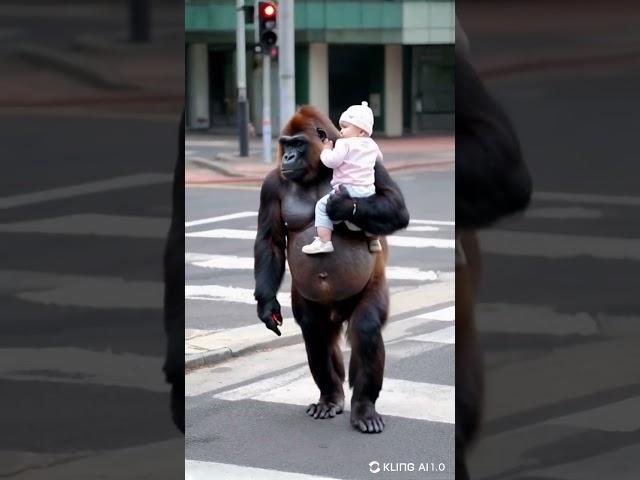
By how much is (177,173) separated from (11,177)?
0.23 metres

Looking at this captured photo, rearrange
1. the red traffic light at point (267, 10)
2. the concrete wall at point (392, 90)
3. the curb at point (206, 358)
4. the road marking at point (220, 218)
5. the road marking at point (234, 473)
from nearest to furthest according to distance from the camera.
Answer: the road marking at point (234, 473) → the curb at point (206, 358) → the road marking at point (220, 218) → the red traffic light at point (267, 10) → the concrete wall at point (392, 90)

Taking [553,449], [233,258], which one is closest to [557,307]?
[553,449]

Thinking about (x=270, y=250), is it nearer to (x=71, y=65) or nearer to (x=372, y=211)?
(x=372, y=211)

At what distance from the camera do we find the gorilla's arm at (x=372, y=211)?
18.0 feet

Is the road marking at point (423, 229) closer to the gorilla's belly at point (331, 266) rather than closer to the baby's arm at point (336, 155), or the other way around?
the gorilla's belly at point (331, 266)

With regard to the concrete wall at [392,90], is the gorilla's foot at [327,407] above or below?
below

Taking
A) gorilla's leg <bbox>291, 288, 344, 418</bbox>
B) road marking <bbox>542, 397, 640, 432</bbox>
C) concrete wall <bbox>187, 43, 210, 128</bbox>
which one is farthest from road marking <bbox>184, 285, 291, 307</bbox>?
concrete wall <bbox>187, 43, 210, 128</bbox>

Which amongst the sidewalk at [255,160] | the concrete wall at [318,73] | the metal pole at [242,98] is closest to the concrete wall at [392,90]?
the sidewalk at [255,160]

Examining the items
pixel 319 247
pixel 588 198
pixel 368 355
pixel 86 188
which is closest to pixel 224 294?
pixel 368 355

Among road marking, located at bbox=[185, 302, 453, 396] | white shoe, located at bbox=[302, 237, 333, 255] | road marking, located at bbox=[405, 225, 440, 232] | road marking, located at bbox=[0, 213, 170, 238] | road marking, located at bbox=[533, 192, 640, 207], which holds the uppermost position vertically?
road marking, located at bbox=[533, 192, 640, 207]

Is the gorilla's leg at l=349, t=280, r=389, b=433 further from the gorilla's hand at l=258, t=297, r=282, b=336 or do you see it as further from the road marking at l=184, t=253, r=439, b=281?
the road marking at l=184, t=253, r=439, b=281

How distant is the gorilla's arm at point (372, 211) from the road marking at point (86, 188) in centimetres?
400

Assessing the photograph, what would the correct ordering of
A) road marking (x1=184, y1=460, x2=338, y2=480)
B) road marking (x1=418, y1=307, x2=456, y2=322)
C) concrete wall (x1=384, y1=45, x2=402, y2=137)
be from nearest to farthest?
road marking (x1=184, y1=460, x2=338, y2=480) → road marking (x1=418, y1=307, x2=456, y2=322) → concrete wall (x1=384, y1=45, x2=402, y2=137)

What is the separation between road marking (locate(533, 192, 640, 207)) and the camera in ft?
4.62
